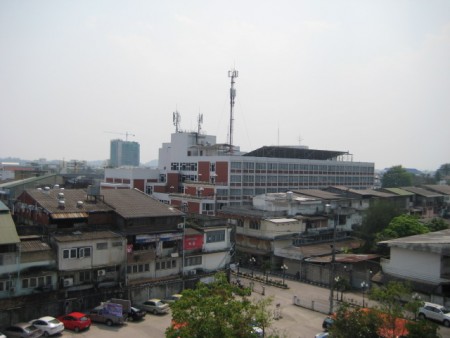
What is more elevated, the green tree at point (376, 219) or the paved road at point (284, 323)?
the green tree at point (376, 219)

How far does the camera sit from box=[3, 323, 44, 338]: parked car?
23266mm

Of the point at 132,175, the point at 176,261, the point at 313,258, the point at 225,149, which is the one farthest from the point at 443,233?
the point at 132,175

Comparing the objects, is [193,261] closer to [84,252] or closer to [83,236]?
[84,252]

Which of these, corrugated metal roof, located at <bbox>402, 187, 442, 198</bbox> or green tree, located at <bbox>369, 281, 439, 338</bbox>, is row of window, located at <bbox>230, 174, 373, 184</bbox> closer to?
corrugated metal roof, located at <bbox>402, 187, 442, 198</bbox>

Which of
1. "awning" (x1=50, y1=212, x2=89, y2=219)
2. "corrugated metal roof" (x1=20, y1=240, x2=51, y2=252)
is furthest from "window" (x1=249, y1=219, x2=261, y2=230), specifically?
"corrugated metal roof" (x1=20, y1=240, x2=51, y2=252)

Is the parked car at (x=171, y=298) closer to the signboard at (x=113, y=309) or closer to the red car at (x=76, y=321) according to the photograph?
the signboard at (x=113, y=309)

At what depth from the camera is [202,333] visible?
16.3 meters

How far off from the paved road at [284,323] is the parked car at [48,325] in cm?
63

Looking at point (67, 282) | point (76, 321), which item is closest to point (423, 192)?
point (67, 282)

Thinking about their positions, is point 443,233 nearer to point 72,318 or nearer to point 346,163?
point 72,318

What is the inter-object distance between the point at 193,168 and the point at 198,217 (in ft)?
97.7

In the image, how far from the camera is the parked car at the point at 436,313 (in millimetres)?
27745

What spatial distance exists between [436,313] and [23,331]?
25406 mm

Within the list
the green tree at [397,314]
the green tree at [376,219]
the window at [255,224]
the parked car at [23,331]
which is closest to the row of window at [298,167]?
the window at [255,224]
